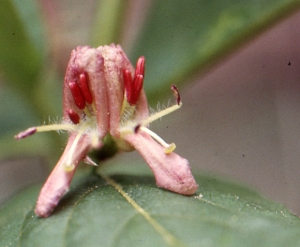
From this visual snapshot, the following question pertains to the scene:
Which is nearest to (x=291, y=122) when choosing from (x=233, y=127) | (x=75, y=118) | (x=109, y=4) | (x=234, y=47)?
(x=233, y=127)

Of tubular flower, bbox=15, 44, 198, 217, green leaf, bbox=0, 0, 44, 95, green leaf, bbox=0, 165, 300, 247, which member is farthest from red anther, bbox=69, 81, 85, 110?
green leaf, bbox=0, 0, 44, 95

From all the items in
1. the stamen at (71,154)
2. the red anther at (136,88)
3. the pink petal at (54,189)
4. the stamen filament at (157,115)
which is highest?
the red anther at (136,88)

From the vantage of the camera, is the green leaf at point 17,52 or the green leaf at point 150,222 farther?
the green leaf at point 17,52

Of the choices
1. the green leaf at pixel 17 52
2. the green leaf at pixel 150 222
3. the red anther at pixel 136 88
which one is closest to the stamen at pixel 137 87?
the red anther at pixel 136 88

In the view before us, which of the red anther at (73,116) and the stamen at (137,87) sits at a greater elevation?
the stamen at (137,87)

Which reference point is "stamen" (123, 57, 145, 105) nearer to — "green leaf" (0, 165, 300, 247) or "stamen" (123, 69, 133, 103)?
"stamen" (123, 69, 133, 103)

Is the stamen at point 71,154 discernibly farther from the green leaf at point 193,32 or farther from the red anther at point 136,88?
the green leaf at point 193,32

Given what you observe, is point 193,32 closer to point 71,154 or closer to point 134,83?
point 134,83

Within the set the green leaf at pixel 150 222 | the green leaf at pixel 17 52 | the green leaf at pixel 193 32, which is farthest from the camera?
the green leaf at pixel 193 32
